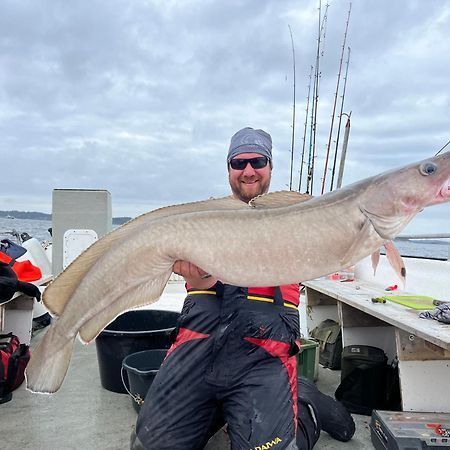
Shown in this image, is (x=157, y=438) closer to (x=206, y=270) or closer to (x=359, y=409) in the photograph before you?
(x=206, y=270)

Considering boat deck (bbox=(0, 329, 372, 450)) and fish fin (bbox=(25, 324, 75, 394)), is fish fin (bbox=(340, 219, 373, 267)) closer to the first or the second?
fish fin (bbox=(25, 324, 75, 394))

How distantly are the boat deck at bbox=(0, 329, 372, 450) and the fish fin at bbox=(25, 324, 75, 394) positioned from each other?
1.60 m

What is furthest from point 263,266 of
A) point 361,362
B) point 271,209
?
point 361,362

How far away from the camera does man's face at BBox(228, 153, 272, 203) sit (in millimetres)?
3734

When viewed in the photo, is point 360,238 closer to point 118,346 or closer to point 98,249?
point 98,249

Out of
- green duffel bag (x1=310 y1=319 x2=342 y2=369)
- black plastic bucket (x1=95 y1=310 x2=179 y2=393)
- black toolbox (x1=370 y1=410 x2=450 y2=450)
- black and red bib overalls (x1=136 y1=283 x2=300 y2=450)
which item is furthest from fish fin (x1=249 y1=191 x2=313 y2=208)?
green duffel bag (x1=310 y1=319 x2=342 y2=369)

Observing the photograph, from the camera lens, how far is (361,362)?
4426mm

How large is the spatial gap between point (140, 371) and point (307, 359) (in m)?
1.87

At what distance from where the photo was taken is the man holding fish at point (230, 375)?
2945 mm

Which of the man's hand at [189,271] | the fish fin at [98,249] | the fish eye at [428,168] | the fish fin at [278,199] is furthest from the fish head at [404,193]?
the man's hand at [189,271]

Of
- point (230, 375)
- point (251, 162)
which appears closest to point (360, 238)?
point (230, 375)

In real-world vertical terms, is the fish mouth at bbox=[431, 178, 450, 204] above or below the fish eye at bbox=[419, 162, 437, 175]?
below

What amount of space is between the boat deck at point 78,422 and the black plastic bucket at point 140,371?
0.22m

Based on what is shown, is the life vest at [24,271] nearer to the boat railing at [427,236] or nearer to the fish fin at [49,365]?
the fish fin at [49,365]
